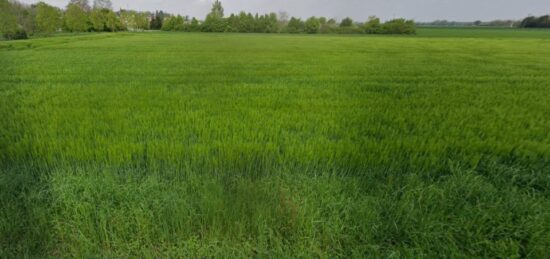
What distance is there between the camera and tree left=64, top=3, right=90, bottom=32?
55531mm

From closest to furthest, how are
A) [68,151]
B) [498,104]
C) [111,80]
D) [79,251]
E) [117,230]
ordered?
[79,251]
[117,230]
[68,151]
[498,104]
[111,80]

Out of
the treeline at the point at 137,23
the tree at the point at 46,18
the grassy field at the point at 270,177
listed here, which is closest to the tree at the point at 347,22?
the treeline at the point at 137,23

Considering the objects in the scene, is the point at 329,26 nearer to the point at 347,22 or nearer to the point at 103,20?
the point at 347,22

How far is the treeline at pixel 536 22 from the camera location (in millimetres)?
76250

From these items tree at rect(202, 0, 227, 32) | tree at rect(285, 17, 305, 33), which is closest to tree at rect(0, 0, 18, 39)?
tree at rect(202, 0, 227, 32)

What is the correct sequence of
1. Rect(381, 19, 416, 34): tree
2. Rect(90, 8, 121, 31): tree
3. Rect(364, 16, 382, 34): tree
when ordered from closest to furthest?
1. Rect(90, 8, 121, 31): tree
2. Rect(381, 19, 416, 34): tree
3. Rect(364, 16, 382, 34): tree

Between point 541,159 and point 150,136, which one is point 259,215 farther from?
point 541,159

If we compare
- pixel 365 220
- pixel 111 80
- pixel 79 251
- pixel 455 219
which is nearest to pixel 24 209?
pixel 79 251

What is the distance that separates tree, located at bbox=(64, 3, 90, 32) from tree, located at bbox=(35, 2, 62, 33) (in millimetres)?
6637

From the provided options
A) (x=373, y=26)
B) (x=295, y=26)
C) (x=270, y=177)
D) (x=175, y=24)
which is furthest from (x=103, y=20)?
(x=270, y=177)

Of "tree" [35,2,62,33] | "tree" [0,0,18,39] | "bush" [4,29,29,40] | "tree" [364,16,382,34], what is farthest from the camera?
"tree" [364,16,382,34]

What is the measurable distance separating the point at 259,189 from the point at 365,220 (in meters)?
1.15

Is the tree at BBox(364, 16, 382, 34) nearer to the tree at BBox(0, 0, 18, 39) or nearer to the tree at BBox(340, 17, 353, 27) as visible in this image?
the tree at BBox(340, 17, 353, 27)

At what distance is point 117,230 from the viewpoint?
8.23 feet
